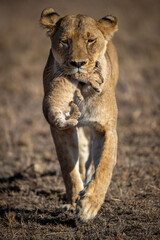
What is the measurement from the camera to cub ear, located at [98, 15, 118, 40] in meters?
3.61

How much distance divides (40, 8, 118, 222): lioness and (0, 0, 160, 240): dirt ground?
1.09 feet

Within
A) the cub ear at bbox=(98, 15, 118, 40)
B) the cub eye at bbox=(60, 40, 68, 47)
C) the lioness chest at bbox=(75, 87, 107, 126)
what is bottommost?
the lioness chest at bbox=(75, 87, 107, 126)

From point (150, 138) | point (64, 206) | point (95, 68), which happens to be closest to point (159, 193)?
point (64, 206)

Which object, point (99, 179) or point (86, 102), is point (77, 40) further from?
point (99, 179)

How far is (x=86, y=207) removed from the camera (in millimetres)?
2924

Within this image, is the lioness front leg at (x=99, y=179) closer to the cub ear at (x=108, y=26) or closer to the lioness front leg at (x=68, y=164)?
the lioness front leg at (x=68, y=164)

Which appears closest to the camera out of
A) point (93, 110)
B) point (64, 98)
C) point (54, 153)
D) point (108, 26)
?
point (64, 98)

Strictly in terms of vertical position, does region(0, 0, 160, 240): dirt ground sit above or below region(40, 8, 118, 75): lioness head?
below

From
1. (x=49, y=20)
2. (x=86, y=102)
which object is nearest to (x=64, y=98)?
(x=86, y=102)

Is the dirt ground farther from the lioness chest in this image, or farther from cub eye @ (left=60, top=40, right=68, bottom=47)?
cub eye @ (left=60, top=40, right=68, bottom=47)

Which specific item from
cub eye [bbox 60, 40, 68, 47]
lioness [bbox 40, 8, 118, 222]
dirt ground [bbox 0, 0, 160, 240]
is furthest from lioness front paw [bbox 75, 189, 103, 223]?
cub eye [bbox 60, 40, 68, 47]

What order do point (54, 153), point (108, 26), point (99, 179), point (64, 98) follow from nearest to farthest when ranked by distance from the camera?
1. point (64, 98)
2. point (99, 179)
3. point (108, 26)
4. point (54, 153)

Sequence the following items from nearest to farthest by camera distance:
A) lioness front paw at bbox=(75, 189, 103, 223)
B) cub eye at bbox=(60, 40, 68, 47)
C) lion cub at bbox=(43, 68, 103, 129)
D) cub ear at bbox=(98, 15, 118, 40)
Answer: lion cub at bbox=(43, 68, 103, 129) < lioness front paw at bbox=(75, 189, 103, 223) < cub eye at bbox=(60, 40, 68, 47) < cub ear at bbox=(98, 15, 118, 40)

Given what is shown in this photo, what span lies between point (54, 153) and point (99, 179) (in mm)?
2340
